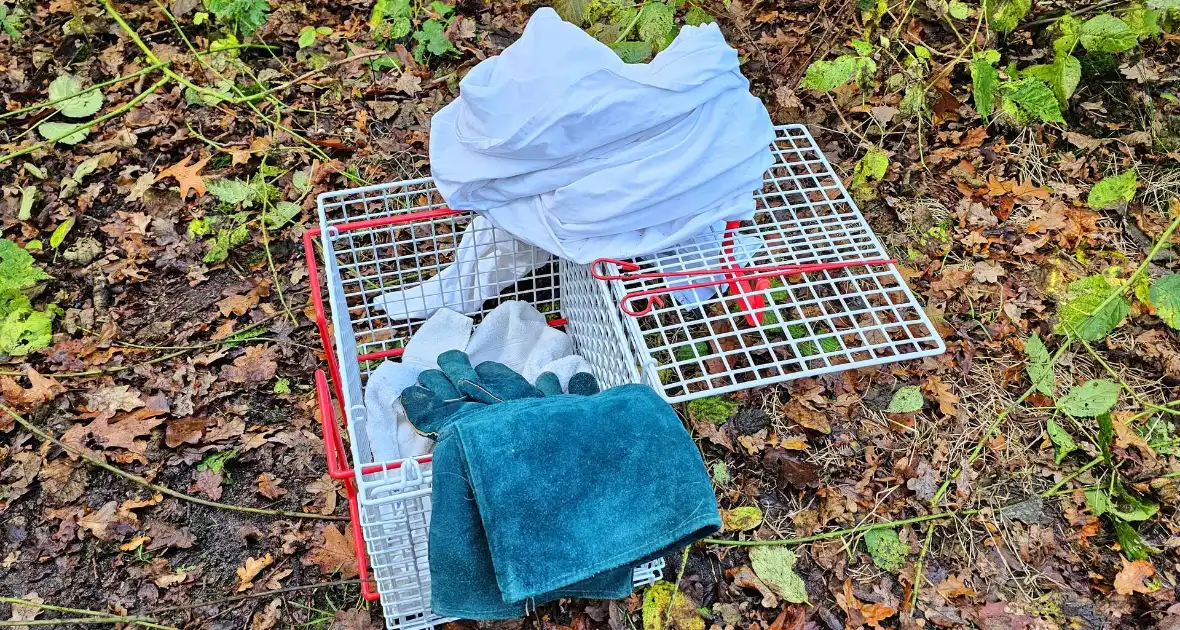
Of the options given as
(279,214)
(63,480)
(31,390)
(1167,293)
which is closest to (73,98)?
(279,214)

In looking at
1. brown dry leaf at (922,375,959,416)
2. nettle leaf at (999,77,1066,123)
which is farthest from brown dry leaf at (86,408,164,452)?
nettle leaf at (999,77,1066,123)

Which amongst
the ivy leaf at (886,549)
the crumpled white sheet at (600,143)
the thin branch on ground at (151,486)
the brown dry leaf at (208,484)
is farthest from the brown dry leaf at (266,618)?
the ivy leaf at (886,549)

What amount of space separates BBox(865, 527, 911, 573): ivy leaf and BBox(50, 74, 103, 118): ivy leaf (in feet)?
10.8

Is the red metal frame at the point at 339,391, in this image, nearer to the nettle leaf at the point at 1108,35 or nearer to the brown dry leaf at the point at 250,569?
the brown dry leaf at the point at 250,569

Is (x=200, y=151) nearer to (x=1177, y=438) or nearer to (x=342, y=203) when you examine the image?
(x=342, y=203)

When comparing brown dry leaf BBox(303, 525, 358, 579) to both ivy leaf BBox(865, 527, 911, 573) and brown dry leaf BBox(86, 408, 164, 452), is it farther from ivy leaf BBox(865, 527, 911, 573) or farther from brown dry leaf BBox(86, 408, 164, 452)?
ivy leaf BBox(865, 527, 911, 573)

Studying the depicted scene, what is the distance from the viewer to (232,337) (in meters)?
2.52

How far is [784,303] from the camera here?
2.29 m

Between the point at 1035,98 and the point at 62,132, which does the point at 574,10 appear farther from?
the point at 62,132

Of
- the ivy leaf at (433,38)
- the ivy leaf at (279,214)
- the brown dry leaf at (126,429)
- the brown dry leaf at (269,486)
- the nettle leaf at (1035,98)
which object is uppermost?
the nettle leaf at (1035,98)

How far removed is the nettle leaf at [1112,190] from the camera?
2.59 meters

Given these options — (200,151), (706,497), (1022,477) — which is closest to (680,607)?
(706,497)

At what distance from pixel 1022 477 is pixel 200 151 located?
3076mm

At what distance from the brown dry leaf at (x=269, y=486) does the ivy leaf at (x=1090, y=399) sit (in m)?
2.33
